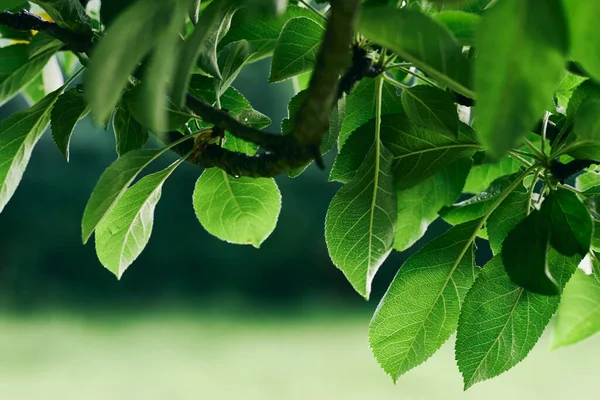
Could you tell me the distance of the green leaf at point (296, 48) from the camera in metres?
0.31

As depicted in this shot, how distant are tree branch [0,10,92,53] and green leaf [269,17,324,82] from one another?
0.08m

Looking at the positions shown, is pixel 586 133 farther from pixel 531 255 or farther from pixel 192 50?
pixel 192 50

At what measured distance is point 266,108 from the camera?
3.21 meters

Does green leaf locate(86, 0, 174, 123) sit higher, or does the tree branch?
green leaf locate(86, 0, 174, 123)

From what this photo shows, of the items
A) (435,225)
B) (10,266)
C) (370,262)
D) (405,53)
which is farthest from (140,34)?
(10,266)

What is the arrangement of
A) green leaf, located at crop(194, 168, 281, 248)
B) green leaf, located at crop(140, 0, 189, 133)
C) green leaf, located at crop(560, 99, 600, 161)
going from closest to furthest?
green leaf, located at crop(140, 0, 189, 133)
green leaf, located at crop(560, 99, 600, 161)
green leaf, located at crop(194, 168, 281, 248)

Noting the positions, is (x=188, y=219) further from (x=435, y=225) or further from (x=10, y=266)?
(x=435, y=225)

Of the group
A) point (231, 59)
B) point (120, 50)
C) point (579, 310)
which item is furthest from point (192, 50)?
point (579, 310)

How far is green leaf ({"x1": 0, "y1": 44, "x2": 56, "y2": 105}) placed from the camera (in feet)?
1.20

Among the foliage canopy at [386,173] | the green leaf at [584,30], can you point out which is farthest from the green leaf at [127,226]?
the green leaf at [584,30]

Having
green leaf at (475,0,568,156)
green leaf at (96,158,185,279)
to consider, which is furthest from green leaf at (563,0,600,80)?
green leaf at (96,158,185,279)

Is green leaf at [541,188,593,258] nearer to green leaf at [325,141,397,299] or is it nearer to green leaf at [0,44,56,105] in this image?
green leaf at [325,141,397,299]

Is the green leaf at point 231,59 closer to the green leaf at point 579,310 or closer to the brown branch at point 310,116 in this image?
the brown branch at point 310,116

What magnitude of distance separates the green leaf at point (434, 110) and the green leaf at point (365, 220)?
0.03 meters
